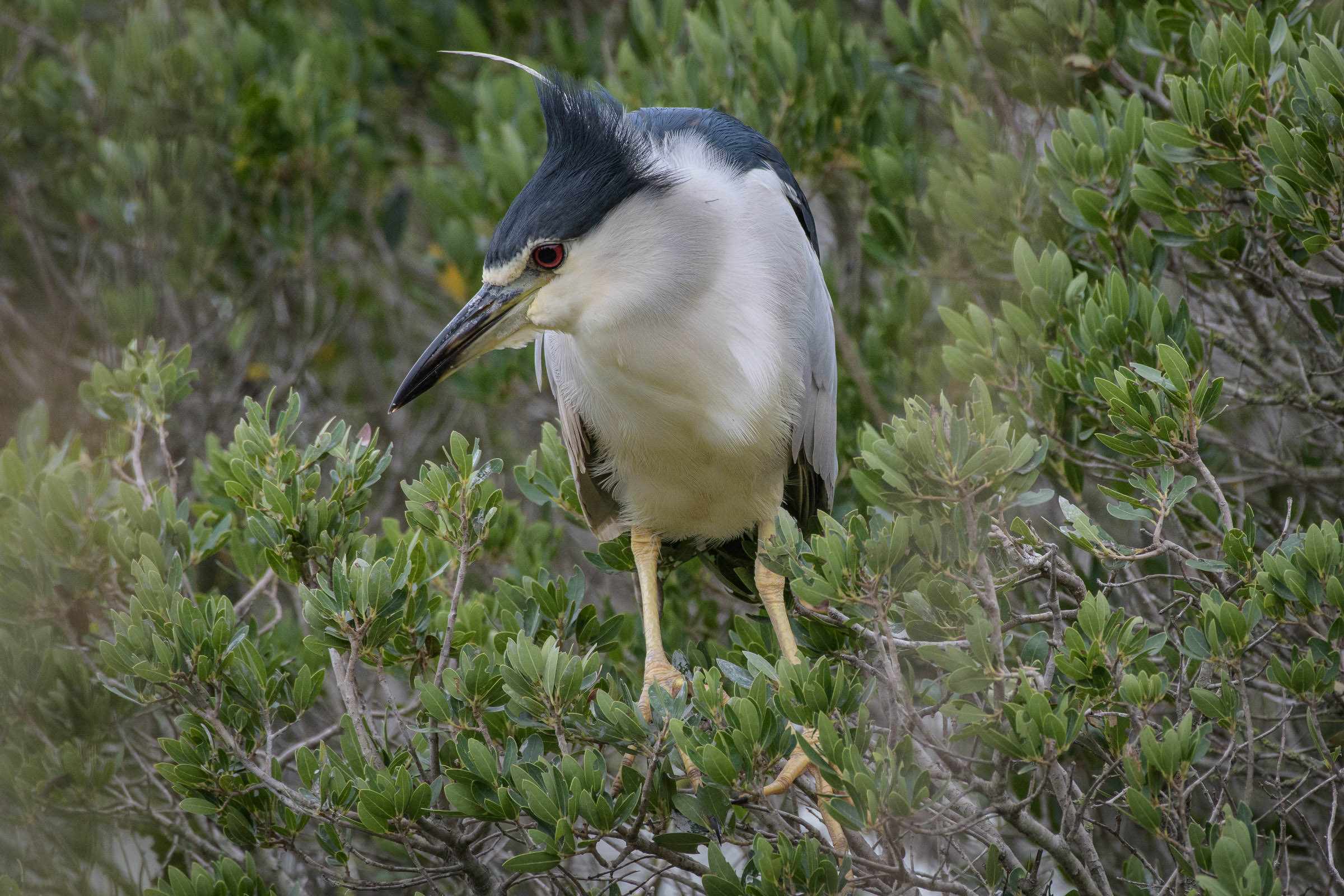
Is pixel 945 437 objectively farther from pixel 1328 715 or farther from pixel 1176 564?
pixel 1176 564

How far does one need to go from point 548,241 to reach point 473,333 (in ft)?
0.88

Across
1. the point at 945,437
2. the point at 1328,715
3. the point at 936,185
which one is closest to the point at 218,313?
the point at 936,185

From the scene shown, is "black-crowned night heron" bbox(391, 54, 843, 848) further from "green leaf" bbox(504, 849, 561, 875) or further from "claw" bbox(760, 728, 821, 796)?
"green leaf" bbox(504, 849, 561, 875)

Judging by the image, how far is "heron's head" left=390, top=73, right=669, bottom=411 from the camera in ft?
7.82

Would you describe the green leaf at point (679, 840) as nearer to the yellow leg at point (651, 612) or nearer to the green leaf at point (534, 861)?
the green leaf at point (534, 861)

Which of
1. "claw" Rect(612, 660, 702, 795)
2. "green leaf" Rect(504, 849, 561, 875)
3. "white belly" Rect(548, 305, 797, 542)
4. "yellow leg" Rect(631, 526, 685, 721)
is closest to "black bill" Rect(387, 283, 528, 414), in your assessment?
"white belly" Rect(548, 305, 797, 542)

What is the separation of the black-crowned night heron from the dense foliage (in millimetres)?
180

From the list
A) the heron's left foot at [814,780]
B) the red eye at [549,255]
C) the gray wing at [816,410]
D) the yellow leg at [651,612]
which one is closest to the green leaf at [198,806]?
the yellow leg at [651,612]

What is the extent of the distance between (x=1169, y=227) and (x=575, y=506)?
62.3 inches

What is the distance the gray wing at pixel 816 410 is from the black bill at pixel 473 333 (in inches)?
29.2

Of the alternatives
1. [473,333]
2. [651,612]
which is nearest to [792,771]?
[651,612]

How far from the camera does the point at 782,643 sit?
2688 mm

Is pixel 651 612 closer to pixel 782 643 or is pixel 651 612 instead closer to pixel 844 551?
pixel 782 643

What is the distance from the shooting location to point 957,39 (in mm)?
3340
